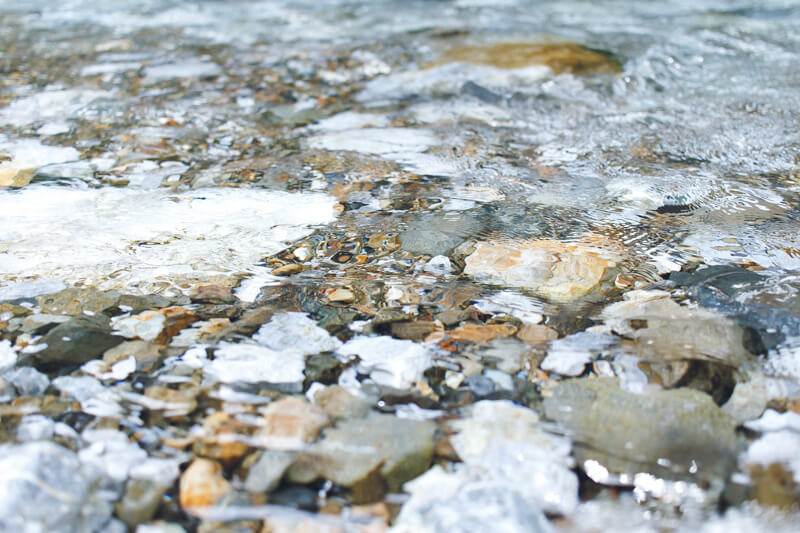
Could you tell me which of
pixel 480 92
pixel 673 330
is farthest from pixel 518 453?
pixel 480 92

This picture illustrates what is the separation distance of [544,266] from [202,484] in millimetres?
875

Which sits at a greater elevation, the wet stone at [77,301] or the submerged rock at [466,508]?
the wet stone at [77,301]

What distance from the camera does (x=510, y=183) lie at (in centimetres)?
188

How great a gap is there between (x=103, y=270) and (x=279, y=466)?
0.75m

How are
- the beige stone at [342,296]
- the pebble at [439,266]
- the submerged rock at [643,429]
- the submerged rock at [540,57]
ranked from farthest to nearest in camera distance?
the submerged rock at [540,57]
the pebble at [439,266]
the beige stone at [342,296]
the submerged rock at [643,429]

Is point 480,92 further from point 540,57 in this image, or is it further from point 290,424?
point 290,424

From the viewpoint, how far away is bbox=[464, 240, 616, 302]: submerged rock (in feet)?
4.42

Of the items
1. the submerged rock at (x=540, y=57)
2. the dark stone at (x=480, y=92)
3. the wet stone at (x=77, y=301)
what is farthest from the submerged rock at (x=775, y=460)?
the submerged rock at (x=540, y=57)

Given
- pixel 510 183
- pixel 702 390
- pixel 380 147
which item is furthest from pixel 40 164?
pixel 702 390

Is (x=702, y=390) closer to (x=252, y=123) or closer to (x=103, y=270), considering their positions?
(x=103, y=270)

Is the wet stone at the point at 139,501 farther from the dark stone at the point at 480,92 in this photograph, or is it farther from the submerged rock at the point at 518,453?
the dark stone at the point at 480,92

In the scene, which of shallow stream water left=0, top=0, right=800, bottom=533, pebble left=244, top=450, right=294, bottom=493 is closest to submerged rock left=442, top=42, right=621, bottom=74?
shallow stream water left=0, top=0, right=800, bottom=533

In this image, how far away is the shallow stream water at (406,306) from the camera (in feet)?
2.86

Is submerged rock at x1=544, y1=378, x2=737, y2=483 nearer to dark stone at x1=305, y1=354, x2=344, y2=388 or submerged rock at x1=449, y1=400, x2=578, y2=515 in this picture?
submerged rock at x1=449, y1=400, x2=578, y2=515
